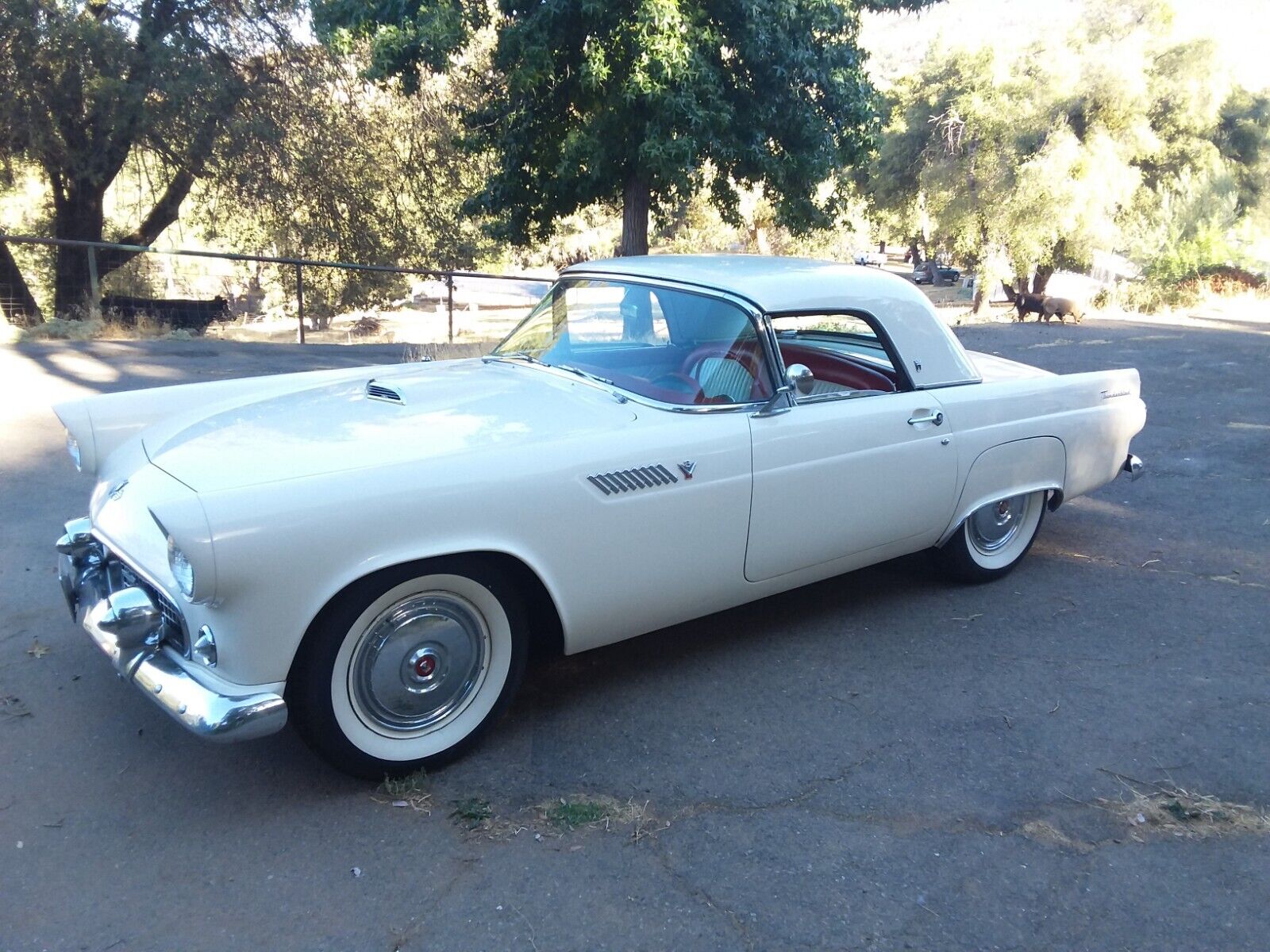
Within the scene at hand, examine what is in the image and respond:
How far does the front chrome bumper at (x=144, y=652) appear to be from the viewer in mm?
2604

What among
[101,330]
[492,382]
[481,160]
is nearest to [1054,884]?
[492,382]

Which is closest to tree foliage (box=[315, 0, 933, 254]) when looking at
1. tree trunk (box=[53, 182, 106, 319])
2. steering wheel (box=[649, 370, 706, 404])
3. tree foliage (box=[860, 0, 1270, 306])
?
steering wheel (box=[649, 370, 706, 404])

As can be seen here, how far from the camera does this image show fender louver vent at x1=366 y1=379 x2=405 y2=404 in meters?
3.61

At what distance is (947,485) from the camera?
4.29 m

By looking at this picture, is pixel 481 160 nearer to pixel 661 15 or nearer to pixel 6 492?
pixel 661 15

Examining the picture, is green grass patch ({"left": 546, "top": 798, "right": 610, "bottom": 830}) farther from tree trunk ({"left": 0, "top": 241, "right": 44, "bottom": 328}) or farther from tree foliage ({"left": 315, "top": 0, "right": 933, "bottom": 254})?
tree trunk ({"left": 0, "top": 241, "right": 44, "bottom": 328})

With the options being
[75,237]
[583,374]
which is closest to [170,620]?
[583,374]

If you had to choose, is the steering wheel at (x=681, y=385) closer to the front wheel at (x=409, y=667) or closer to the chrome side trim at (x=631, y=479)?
the chrome side trim at (x=631, y=479)

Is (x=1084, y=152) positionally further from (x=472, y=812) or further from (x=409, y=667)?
(x=472, y=812)

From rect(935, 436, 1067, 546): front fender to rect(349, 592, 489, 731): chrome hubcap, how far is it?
93.8 inches

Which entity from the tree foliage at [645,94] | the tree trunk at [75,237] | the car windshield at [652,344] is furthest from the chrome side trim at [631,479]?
the tree trunk at [75,237]

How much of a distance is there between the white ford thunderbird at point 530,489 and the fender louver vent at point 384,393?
2cm

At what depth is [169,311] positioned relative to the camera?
14.4 meters

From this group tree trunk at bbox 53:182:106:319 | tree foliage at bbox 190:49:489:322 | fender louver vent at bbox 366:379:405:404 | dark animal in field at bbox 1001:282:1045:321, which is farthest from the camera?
dark animal in field at bbox 1001:282:1045:321
